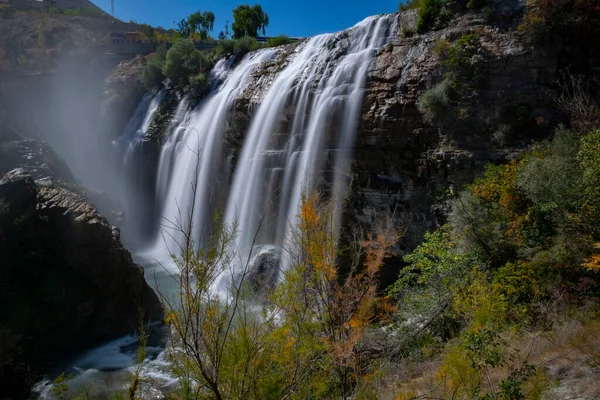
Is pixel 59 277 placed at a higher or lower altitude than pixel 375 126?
lower

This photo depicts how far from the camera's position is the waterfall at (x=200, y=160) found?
18.8 m

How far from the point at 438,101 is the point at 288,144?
6051mm

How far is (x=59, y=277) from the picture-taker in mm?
12594

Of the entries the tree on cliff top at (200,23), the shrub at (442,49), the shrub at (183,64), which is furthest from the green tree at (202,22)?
the shrub at (442,49)

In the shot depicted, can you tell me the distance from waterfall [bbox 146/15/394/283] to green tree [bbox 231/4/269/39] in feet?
64.8

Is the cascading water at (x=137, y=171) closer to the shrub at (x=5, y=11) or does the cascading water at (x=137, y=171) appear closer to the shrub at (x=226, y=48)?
the shrub at (x=226, y=48)

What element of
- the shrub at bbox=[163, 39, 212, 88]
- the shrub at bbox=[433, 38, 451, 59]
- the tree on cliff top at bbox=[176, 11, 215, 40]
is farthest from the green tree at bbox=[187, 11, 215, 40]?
the shrub at bbox=[433, 38, 451, 59]

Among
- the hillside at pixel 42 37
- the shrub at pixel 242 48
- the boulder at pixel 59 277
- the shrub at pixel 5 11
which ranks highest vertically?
the shrub at pixel 5 11

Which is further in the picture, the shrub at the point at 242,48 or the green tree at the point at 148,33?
the green tree at the point at 148,33

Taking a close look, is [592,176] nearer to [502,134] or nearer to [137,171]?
[502,134]

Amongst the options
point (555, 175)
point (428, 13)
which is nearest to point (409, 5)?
point (428, 13)

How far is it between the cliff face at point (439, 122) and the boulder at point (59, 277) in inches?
330

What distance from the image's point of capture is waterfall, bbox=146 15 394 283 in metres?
14.5

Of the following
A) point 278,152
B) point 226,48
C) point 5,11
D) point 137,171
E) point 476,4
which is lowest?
point 137,171
